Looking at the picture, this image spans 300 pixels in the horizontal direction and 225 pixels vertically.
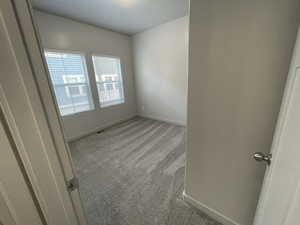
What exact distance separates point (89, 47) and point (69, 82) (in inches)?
39.4

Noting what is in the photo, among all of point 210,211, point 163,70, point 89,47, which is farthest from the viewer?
point 163,70

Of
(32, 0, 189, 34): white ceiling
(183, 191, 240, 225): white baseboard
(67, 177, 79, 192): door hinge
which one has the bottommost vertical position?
(183, 191, 240, 225): white baseboard

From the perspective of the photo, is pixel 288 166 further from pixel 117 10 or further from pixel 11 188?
pixel 117 10

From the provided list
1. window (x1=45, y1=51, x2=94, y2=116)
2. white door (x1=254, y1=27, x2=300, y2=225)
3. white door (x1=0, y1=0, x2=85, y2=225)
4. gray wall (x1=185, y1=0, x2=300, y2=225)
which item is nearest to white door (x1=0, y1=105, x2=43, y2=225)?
white door (x1=0, y1=0, x2=85, y2=225)

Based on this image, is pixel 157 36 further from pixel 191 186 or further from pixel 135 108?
pixel 191 186

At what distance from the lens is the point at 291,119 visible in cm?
55

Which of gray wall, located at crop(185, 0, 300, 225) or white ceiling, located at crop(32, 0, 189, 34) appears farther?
white ceiling, located at crop(32, 0, 189, 34)

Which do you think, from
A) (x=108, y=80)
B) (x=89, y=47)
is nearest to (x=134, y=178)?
(x=108, y=80)

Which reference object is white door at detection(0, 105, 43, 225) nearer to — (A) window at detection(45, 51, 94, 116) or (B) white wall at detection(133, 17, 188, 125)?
(A) window at detection(45, 51, 94, 116)

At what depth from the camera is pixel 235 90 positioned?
961mm

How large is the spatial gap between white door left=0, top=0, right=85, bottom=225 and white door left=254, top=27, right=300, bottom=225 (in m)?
0.97

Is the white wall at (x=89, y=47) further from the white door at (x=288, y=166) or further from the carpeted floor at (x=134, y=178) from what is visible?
the white door at (x=288, y=166)

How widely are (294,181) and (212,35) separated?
980mm

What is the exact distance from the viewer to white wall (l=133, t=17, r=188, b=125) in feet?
11.1
